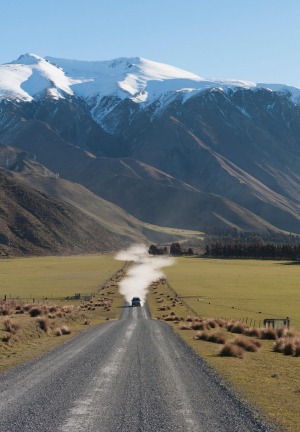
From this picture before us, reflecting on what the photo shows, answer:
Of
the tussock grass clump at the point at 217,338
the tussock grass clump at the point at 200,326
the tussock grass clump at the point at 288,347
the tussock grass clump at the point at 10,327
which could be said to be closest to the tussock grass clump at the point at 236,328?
the tussock grass clump at the point at 200,326

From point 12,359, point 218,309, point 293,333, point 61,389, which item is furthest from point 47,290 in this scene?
point 61,389

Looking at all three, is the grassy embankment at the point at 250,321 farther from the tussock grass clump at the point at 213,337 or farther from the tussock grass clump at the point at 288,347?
the tussock grass clump at the point at 213,337

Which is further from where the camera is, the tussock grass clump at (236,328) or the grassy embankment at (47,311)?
the tussock grass clump at (236,328)

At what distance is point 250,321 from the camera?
57625 millimetres

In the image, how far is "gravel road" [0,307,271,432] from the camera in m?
15.4

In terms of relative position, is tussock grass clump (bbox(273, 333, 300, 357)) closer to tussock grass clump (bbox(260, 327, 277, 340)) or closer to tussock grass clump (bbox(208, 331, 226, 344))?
tussock grass clump (bbox(208, 331, 226, 344))

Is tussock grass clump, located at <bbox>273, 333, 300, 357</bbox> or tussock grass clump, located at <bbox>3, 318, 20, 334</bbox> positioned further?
tussock grass clump, located at <bbox>3, 318, 20, 334</bbox>

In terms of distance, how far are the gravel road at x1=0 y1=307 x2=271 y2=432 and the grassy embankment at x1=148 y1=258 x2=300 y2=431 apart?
0.92m

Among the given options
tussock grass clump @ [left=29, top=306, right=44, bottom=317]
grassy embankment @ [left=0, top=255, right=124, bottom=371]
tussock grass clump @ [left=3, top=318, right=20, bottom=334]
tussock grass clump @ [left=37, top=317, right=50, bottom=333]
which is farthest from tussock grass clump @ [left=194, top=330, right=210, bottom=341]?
tussock grass clump @ [left=29, top=306, right=44, bottom=317]

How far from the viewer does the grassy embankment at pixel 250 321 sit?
18991 millimetres

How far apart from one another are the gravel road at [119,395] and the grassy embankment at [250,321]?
3.02ft

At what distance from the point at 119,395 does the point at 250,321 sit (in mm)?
40875

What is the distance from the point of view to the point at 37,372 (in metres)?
23.1

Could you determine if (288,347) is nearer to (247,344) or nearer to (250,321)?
(247,344)
